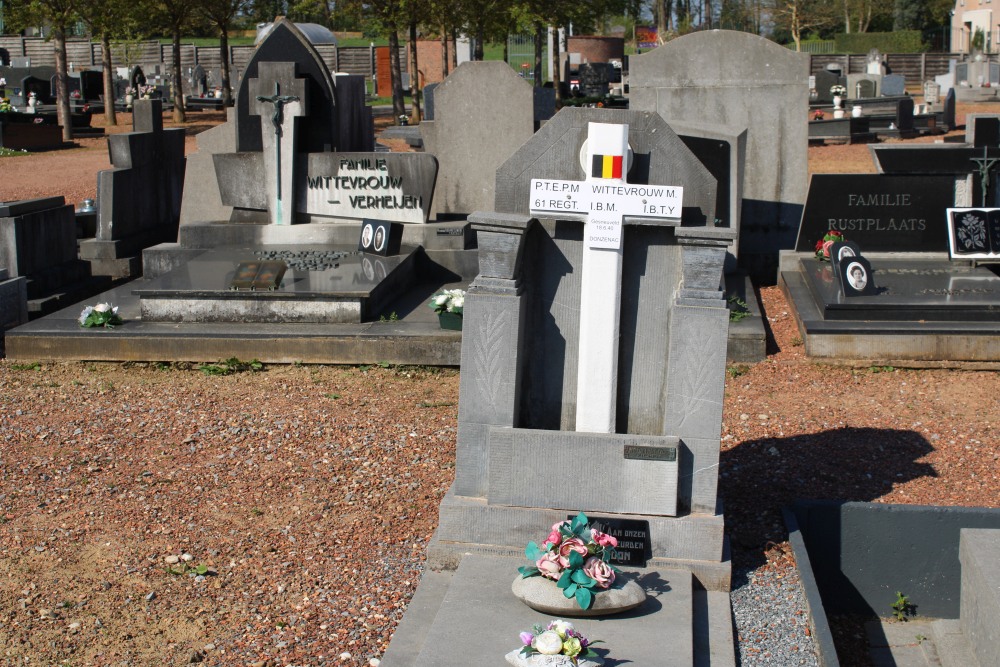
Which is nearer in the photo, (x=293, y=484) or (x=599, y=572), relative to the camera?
(x=599, y=572)

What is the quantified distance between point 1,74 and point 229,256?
30167mm

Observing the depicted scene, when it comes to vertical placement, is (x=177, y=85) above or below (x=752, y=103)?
above

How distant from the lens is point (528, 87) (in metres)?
12.2

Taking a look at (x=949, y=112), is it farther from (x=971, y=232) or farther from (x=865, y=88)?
(x=971, y=232)

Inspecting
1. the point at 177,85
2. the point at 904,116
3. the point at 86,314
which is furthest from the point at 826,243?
the point at 177,85

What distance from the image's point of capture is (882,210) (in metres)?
11.1

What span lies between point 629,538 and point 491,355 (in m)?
1.08

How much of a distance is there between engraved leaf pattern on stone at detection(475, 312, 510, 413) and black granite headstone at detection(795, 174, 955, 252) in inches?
259

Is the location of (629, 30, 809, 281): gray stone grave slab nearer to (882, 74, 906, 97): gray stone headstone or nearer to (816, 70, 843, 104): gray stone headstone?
(816, 70, 843, 104): gray stone headstone

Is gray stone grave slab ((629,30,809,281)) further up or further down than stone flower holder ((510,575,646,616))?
further up

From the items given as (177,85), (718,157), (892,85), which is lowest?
(718,157)

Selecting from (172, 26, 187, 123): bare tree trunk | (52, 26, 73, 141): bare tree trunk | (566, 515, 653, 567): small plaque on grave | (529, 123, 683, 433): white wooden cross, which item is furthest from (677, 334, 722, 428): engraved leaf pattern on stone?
(172, 26, 187, 123): bare tree trunk

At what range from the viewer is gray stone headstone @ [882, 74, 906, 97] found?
1281 inches

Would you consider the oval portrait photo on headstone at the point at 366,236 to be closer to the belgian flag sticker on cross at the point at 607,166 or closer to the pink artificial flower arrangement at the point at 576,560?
the belgian flag sticker on cross at the point at 607,166
